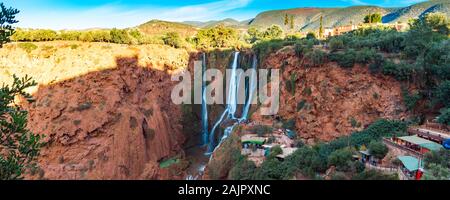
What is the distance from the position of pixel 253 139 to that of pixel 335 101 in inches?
240

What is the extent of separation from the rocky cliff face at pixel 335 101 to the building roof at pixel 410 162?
21.0 ft

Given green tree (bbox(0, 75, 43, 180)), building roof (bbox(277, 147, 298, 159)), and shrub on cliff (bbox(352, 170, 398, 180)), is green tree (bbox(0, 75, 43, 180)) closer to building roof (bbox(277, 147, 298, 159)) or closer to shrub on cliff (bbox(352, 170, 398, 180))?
shrub on cliff (bbox(352, 170, 398, 180))

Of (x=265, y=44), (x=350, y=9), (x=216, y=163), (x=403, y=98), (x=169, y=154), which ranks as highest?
(x=350, y=9)

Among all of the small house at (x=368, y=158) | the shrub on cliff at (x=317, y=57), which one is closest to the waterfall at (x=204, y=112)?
the shrub on cliff at (x=317, y=57)

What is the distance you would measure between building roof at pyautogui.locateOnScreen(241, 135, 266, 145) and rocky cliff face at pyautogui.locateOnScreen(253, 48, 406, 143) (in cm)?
325

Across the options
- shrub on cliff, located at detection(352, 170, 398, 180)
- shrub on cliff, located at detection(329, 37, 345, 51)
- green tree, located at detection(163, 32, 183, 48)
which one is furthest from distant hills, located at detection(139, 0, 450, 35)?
shrub on cliff, located at detection(352, 170, 398, 180)

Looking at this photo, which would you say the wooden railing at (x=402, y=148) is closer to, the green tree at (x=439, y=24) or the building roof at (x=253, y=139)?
the building roof at (x=253, y=139)

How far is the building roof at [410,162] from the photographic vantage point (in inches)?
458

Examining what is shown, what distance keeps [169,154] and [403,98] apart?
56.5 ft

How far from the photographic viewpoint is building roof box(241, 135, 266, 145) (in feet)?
62.0

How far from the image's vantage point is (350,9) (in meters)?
73.4
